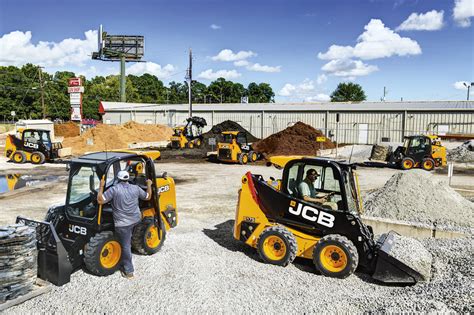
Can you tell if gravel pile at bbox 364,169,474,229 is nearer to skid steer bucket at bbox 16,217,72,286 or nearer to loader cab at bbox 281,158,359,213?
loader cab at bbox 281,158,359,213

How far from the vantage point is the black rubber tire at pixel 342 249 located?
234 inches

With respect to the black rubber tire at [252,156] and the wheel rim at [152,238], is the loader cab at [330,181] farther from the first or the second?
the black rubber tire at [252,156]

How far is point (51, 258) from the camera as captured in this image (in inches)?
217

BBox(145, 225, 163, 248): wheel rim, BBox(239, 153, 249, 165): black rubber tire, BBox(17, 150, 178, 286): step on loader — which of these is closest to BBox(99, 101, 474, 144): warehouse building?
BBox(239, 153, 249, 165): black rubber tire

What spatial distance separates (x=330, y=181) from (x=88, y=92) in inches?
3445

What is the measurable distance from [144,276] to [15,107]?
65.4m

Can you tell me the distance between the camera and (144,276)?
20.2ft

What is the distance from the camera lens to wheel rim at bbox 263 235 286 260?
21.5ft

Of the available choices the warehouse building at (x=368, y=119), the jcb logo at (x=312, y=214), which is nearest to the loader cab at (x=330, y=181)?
the jcb logo at (x=312, y=214)

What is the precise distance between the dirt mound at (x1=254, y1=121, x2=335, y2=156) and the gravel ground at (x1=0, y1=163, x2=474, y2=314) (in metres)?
18.3

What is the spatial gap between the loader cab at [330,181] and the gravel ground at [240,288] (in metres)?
1.20

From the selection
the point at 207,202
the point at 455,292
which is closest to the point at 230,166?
the point at 207,202

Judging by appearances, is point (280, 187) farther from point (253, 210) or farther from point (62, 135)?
point (62, 135)

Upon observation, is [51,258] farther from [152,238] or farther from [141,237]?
[152,238]
